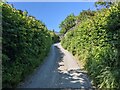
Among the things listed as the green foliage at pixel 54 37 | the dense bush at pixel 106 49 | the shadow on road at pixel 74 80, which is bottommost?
the shadow on road at pixel 74 80

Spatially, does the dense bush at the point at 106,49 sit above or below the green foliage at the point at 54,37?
below

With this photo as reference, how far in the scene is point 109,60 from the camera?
1055 centimetres

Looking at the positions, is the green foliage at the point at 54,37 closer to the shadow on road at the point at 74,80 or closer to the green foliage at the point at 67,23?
the green foliage at the point at 67,23

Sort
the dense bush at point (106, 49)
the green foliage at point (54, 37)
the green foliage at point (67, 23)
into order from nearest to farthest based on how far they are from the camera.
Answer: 1. the dense bush at point (106, 49)
2. the green foliage at point (67, 23)
3. the green foliage at point (54, 37)

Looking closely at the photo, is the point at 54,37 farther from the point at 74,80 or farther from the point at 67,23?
the point at 74,80

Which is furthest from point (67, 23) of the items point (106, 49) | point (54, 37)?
point (106, 49)

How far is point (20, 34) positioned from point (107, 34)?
4.57 meters

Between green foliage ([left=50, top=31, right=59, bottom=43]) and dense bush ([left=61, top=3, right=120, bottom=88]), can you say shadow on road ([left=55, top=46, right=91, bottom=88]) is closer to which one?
dense bush ([left=61, top=3, right=120, bottom=88])

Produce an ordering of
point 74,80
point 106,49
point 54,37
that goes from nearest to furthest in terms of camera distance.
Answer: point 106,49, point 74,80, point 54,37

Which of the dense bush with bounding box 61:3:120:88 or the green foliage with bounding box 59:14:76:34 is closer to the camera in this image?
the dense bush with bounding box 61:3:120:88

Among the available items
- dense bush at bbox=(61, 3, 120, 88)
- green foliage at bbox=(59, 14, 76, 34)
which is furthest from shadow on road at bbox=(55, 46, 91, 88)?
green foliage at bbox=(59, 14, 76, 34)

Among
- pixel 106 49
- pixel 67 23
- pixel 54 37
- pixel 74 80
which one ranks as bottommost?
pixel 74 80

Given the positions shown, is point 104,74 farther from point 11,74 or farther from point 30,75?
point 30,75

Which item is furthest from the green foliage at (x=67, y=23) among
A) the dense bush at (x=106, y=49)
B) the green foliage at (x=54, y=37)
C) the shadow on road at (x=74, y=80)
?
the shadow on road at (x=74, y=80)
